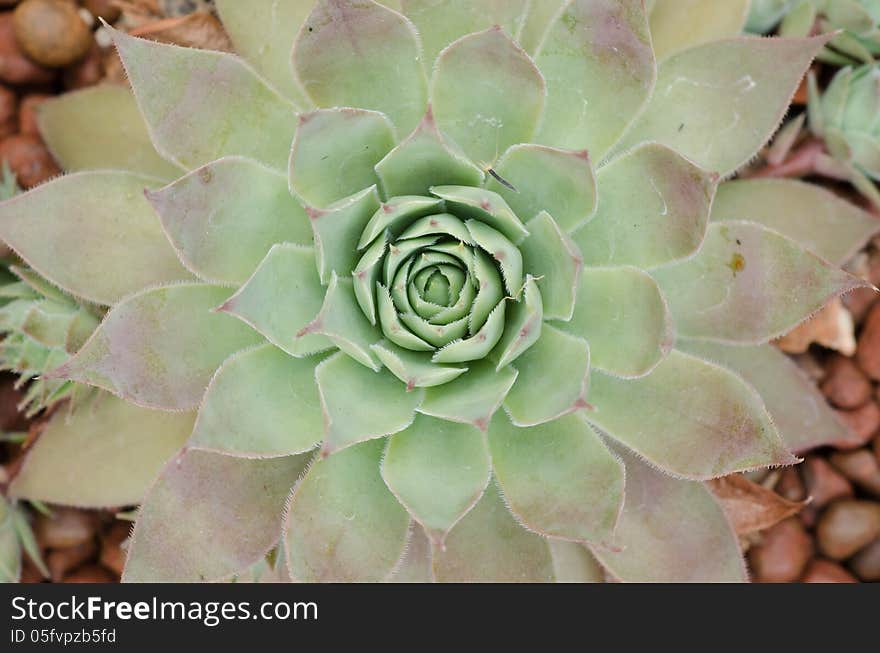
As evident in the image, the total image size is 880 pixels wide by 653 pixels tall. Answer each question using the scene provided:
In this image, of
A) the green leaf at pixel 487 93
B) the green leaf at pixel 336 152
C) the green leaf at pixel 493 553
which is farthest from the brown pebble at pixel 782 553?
the green leaf at pixel 336 152

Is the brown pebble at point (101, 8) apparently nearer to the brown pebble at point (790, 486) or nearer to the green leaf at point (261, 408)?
the green leaf at point (261, 408)

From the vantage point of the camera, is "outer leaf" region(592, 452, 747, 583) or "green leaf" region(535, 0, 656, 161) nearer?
"green leaf" region(535, 0, 656, 161)

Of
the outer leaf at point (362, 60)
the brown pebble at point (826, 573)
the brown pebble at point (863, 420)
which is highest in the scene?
the outer leaf at point (362, 60)

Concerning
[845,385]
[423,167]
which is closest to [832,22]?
[845,385]

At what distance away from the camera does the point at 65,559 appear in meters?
2.17

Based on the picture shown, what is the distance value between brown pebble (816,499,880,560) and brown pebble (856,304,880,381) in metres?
0.33

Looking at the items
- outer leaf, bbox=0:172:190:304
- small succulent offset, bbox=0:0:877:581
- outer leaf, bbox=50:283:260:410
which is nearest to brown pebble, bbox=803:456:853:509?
small succulent offset, bbox=0:0:877:581

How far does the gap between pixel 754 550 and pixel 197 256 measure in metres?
1.56

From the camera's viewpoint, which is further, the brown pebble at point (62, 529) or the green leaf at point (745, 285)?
the brown pebble at point (62, 529)

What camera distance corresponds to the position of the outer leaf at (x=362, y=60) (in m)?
1.36

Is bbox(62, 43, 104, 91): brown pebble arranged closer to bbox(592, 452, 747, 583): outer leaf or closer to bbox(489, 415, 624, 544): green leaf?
bbox(489, 415, 624, 544): green leaf

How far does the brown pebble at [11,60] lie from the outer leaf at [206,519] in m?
1.31

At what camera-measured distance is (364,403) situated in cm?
138

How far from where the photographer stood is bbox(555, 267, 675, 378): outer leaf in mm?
1305
